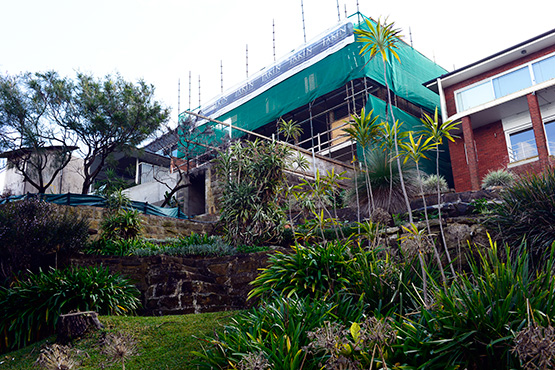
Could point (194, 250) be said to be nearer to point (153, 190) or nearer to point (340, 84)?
point (340, 84)

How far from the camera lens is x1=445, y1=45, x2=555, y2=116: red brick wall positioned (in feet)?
59.8

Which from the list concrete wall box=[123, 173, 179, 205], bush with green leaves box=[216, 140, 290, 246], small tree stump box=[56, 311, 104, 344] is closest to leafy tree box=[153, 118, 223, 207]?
concrete wall box=[123, 173, 179, 205]

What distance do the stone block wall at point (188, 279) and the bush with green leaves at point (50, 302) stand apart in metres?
0.65

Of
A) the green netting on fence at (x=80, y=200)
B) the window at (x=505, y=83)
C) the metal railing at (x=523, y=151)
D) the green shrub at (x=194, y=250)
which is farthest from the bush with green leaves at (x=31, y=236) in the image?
the metal railing at (x=523, y=151)

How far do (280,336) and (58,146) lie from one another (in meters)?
15.5

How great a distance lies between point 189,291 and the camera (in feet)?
29.4

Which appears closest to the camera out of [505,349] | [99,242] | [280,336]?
[505,349]

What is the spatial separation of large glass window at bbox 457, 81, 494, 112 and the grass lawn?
15.4 m

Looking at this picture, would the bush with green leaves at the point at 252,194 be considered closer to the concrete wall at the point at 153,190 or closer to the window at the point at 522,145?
the concrete wall at the point at 153,190

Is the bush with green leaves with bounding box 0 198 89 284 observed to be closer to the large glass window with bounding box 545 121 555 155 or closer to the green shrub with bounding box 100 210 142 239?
the green shrub with bounding box 100 210 142 239

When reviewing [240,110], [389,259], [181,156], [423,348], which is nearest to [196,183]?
[181,156]

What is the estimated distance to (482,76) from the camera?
19.8m

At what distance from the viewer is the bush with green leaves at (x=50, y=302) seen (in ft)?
25.3

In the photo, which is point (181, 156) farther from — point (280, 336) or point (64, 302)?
point (280, 336)
